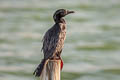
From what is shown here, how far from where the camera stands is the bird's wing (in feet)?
32.6

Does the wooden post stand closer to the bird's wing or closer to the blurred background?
the bird's wing

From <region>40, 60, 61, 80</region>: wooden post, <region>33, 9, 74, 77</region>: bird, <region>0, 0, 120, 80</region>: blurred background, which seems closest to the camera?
<region>40, 60, 61, 80</region>: wooden post

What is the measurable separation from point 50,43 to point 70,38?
10406 millimetres

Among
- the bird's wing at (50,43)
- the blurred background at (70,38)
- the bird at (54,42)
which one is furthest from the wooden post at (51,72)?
the blurred background at (70,38)

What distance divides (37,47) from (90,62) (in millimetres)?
2096

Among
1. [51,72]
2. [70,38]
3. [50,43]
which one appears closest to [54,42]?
[50,43]

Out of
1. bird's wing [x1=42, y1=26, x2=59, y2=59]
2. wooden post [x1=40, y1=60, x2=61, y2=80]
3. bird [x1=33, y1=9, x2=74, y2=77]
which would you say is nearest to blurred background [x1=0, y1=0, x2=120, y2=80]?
bird [x1=33, y1=9, x2=74, y2=77]

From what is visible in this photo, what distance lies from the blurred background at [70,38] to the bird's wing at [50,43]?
657cm

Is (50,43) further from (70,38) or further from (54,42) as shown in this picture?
(70,38)

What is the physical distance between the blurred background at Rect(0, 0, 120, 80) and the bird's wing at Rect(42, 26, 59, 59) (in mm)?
6570

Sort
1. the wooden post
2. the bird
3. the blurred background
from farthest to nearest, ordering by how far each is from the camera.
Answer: the blurred background < the bird < the wooden post

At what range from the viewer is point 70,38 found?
67.2 ft

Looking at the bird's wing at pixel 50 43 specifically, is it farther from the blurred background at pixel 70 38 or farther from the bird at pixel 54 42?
the blurred background at pixel 70 38

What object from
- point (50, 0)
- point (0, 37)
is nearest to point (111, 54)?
point (0, 37)
